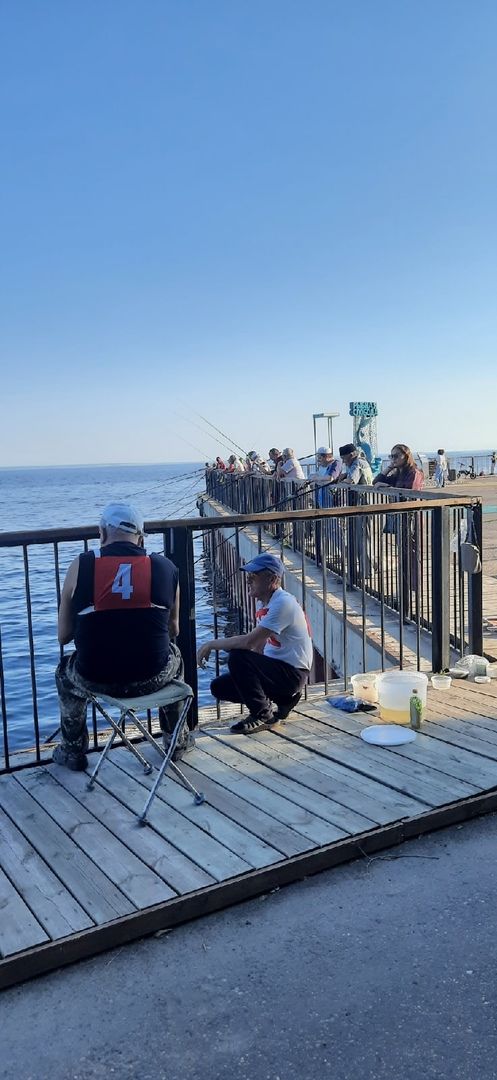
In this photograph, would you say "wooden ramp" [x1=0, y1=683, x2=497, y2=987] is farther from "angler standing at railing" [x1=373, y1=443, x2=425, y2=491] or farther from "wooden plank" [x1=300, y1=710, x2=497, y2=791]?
"angler standing at railing" [x1=373, y1=443, x2=425, y2=491]

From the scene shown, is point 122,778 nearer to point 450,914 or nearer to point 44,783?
point 44,783

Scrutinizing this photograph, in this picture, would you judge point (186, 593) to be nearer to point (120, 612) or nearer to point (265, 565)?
point (265, 565)

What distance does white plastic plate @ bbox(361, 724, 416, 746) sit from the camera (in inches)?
172

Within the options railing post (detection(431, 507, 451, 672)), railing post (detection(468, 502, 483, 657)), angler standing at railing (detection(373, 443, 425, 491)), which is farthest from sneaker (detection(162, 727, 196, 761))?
angler standing at railing (detection(373, 443, 425, 491))

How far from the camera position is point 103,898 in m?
2.88

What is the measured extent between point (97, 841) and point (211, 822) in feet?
1.57

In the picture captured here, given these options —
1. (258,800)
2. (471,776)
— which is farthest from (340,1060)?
(471,776)

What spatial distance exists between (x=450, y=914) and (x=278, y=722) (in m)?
2.04

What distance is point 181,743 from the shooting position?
4.31 meters

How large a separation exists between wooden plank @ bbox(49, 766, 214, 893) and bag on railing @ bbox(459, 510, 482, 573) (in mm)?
3075

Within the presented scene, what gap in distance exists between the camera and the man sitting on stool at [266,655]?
4.60 metres

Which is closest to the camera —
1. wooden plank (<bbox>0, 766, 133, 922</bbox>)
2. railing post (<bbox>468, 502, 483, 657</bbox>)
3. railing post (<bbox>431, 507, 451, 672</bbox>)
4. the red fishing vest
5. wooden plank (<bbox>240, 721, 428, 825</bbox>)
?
wooden plank (<bbox>0, 766, 133, 922</bbox>)

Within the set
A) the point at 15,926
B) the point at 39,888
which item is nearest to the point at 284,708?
the point at 39,888

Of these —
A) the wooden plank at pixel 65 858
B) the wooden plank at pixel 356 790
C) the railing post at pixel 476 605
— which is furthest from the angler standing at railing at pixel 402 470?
the wooden plank at pixel 65 858
